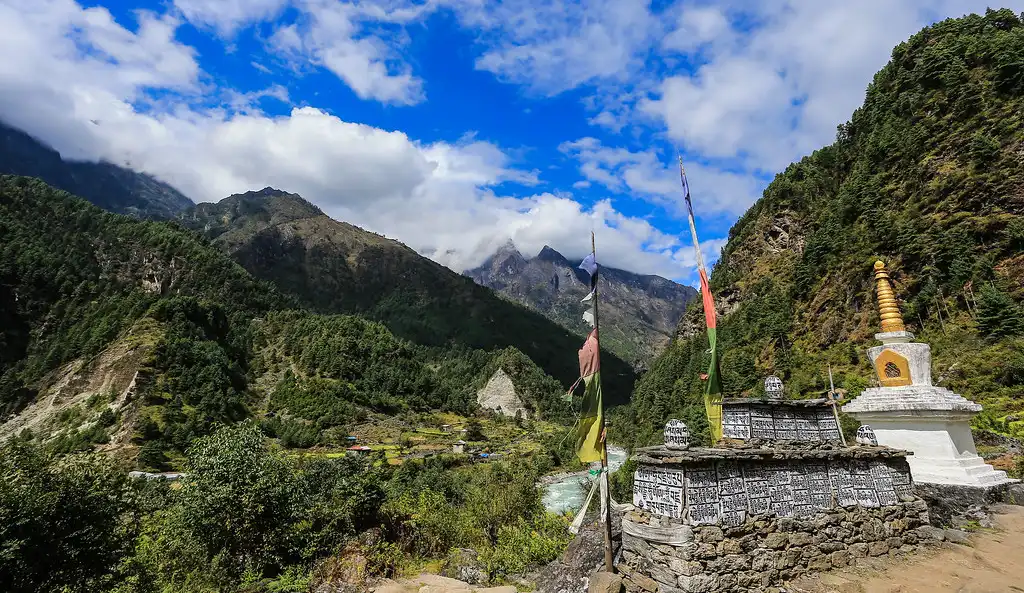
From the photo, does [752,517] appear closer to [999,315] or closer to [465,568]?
[465,568]

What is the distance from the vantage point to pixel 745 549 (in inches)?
316

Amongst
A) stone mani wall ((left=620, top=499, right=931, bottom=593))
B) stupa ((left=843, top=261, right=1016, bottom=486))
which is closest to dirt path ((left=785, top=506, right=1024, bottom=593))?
stone mani wall ((left=620, top=499, right=931, bottom=593))

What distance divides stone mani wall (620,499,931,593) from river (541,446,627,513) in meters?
37.7

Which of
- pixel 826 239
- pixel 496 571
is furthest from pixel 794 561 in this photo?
pixel 826 239

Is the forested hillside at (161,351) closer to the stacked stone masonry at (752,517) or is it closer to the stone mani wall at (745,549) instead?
the stone mani wall at (745,549)

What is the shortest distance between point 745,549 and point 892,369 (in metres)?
10.9

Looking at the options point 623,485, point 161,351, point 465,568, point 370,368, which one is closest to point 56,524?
point 465,568

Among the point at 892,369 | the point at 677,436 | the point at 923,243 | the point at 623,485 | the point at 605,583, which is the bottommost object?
the point at 623,485

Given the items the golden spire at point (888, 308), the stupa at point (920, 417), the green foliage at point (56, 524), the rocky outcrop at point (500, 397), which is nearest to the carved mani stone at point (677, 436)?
the stupa at point (920, 417)

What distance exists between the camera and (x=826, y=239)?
188 ft

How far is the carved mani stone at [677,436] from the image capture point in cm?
848

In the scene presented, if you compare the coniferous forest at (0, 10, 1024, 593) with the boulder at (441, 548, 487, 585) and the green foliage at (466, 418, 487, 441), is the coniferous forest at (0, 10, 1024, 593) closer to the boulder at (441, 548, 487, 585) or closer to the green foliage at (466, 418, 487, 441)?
the boulder at (441, 548, 487, 585)

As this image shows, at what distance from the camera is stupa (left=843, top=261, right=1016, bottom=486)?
12766 mm

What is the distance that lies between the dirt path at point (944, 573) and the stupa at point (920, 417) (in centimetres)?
257
